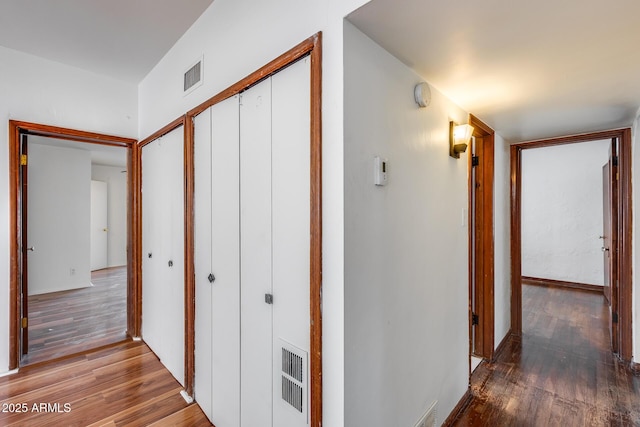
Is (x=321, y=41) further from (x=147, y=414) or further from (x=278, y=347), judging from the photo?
(x=147, y=414)

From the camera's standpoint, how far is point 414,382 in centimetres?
158

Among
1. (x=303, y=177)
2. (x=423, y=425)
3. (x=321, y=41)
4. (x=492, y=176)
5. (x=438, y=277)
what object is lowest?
(x=423, y=425)

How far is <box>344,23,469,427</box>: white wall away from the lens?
117cm

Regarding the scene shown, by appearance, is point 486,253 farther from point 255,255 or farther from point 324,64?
point 324,64

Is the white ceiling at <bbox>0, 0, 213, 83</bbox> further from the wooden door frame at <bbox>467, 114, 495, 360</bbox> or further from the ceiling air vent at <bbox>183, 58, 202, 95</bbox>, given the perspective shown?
the wooden door frame at <bbox>467, 114, 495, 360</bbox>

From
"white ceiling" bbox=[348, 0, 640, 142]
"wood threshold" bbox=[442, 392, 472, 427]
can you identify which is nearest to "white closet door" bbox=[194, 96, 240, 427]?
"white ceiling" bbox=[348, 0, 640, 142]

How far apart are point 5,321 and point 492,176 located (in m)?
4.52

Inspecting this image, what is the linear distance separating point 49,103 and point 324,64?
9.49ft

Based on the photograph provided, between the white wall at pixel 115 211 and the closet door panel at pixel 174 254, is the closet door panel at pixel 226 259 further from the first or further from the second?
the white wall at pixel 115 211

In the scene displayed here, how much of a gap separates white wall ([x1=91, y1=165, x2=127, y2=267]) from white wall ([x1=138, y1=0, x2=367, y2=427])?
6.34 metres

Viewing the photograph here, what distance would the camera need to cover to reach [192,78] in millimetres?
2131

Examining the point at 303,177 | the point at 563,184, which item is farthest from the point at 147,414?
the point at 563,184

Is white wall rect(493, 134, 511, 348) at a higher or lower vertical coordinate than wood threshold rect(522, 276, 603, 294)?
higher

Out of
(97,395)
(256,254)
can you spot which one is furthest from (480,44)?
(97,395)
